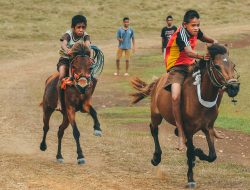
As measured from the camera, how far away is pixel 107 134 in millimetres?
15539

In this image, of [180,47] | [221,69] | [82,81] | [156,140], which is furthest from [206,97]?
[82,81]

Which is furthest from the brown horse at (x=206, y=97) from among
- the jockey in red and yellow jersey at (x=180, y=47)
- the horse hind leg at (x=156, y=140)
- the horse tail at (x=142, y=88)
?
the horse tail at (x=142, y=88)

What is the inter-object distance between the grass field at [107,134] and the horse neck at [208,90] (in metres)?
1.44

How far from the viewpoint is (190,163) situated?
10.5 metres

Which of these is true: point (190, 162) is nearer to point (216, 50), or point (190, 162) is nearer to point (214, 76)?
point (214, 76)

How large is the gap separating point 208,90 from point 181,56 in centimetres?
100

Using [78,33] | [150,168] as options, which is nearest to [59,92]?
[78,33]

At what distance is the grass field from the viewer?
35.5ft

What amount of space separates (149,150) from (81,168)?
96.5 inches

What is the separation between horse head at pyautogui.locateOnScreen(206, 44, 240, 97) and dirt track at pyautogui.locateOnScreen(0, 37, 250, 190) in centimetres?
178

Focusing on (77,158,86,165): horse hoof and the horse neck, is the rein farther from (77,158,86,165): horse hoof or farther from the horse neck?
the horse neck

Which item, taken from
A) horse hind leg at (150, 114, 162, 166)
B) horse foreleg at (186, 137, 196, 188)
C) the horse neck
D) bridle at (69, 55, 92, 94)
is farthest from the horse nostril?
bridle at (69, 55, 92, 94)

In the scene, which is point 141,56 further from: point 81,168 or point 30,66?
point 81,168

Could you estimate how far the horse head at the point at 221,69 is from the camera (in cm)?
962
